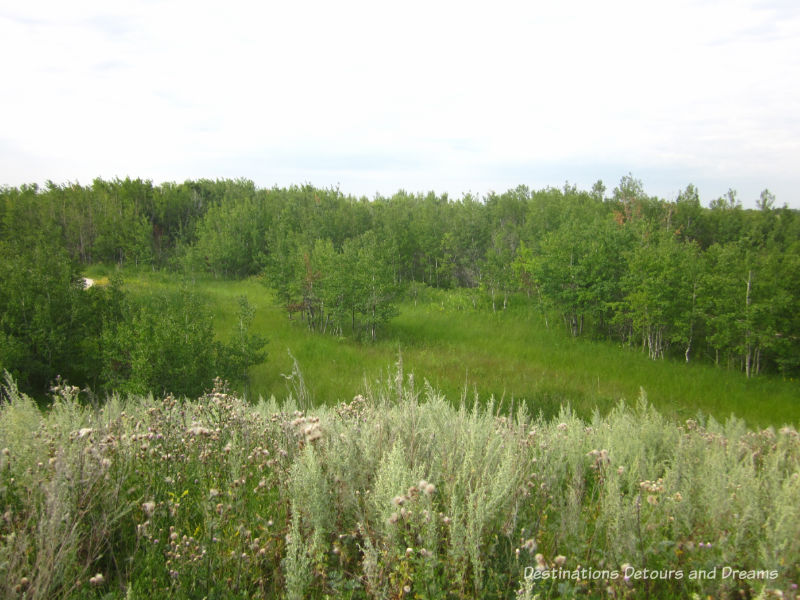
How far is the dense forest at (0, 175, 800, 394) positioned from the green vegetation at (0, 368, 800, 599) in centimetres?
782

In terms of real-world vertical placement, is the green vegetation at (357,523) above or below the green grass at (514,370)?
above

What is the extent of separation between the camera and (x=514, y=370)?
14578 mm

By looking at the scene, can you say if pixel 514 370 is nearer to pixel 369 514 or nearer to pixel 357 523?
pixel 369 514

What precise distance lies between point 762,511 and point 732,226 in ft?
143

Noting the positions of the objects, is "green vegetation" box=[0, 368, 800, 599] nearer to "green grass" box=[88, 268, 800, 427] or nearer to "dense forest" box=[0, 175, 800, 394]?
"green grass" box=[88, 268, 800, 427]

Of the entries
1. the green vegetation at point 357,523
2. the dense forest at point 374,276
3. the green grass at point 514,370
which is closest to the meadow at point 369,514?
the green vegetation at point 357,523

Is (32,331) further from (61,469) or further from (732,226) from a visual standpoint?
(732,226)

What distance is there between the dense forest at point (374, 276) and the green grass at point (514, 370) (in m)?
1.05

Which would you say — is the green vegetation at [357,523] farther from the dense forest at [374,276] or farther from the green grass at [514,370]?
the dense forest at [374,276]

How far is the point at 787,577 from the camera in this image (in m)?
2.47

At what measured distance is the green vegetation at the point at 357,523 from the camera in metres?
2.42

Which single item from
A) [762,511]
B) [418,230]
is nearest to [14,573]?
[762,511]

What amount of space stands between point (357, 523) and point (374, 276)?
16.0 m

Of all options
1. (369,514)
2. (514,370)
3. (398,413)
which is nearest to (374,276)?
(514,370)
